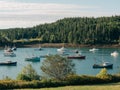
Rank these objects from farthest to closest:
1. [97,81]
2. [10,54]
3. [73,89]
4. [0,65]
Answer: [10,54]
[0,65]
[97,81]
[73,89]

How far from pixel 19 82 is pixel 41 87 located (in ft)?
9.09

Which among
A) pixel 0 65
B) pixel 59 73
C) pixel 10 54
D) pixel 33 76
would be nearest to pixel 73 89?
pixel 59 73

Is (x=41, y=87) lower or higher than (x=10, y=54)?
higher

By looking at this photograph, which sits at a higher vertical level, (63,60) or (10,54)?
(63,60)

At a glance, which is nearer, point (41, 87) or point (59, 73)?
point (41, 87)

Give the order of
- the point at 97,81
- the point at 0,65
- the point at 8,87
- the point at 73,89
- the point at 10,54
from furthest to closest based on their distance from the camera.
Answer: the point at 10,54 < the point at 0,65 < the point at 97,81 < the point at 8,87 < the point at 73,89

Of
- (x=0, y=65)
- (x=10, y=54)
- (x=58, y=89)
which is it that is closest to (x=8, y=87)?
(x=58, y=89)

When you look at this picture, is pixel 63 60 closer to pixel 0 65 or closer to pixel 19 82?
pixel 19 82

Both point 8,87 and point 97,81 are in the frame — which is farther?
point 97,81

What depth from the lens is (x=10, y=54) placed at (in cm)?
18125

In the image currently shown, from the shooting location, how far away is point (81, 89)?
4553cm

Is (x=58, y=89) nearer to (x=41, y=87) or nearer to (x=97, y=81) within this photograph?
(x=41, y=87)

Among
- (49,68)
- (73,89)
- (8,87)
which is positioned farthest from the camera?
(49,68)

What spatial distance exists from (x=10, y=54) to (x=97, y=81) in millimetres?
129932
